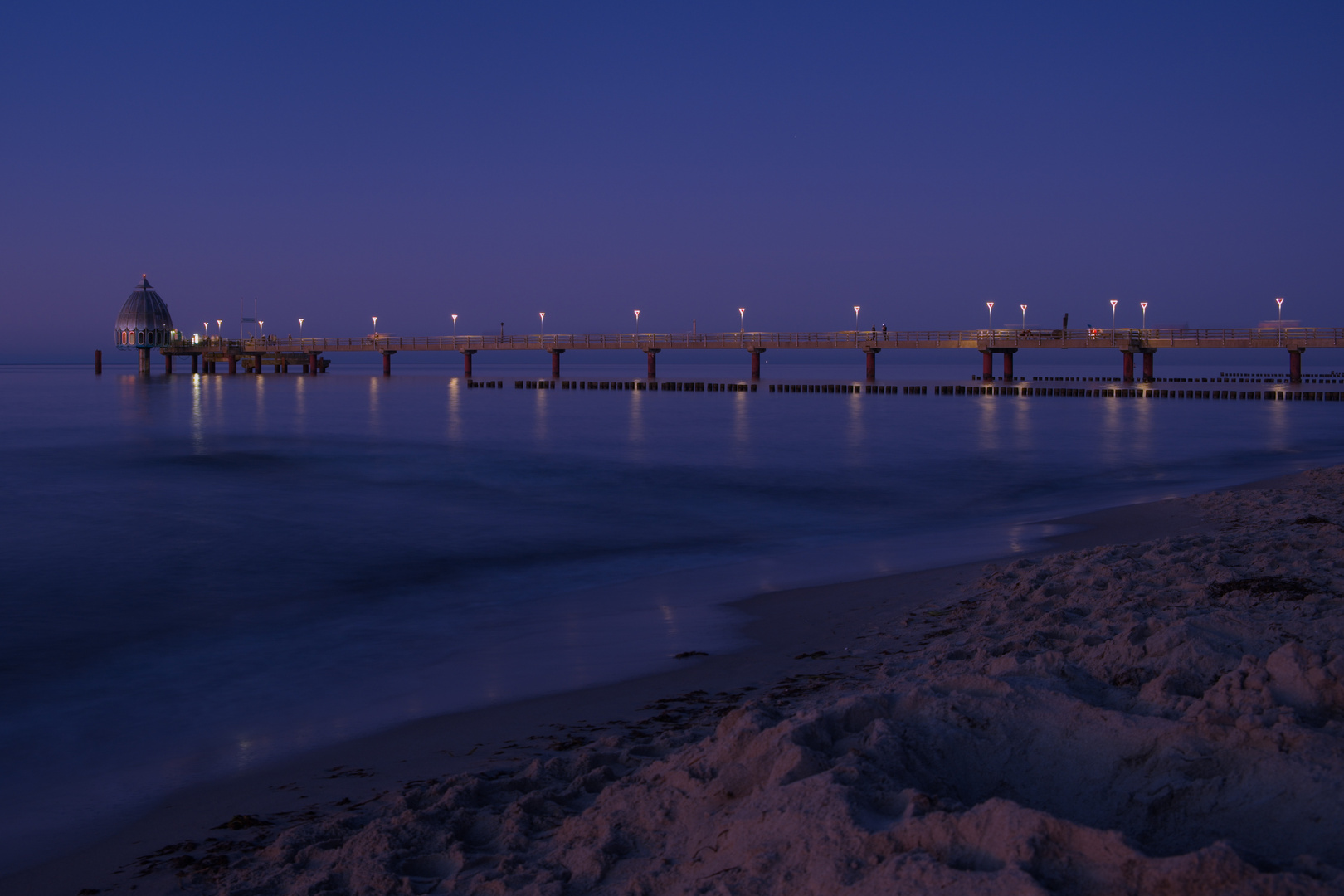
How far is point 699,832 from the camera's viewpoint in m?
3.50

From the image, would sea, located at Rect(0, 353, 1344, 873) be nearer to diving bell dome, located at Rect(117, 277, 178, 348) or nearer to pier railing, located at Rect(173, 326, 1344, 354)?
pier railing, located at Rect(173, 326, 1344, 354)

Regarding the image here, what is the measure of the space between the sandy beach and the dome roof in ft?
327

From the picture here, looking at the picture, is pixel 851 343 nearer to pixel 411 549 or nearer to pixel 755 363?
pixel 755 363

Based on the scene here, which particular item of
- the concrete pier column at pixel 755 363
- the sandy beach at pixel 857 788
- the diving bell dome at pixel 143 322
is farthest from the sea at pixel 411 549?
the diving bell dome at pixel 143 322

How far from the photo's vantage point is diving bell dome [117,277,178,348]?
9294cm

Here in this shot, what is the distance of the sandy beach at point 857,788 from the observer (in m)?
3.01

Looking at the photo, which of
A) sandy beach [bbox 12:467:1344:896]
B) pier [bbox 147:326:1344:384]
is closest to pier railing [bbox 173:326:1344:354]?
pier [bbox 147:326:1344:384]

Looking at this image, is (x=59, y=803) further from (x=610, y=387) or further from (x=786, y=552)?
(x=610, y=387)

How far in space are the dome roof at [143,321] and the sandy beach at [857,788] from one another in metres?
99.8

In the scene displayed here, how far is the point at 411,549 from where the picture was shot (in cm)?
1362

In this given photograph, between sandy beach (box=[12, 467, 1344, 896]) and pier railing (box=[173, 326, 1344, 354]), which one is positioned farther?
pier railing (box=[173, 326, 1344, 354])

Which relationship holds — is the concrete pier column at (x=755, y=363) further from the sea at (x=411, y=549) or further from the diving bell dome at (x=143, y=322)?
the diving bell dome at (x=143, y=322)

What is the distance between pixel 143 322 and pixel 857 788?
103101mm

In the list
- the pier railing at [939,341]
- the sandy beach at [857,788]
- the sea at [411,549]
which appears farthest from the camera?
the pier railing at [939,341]
